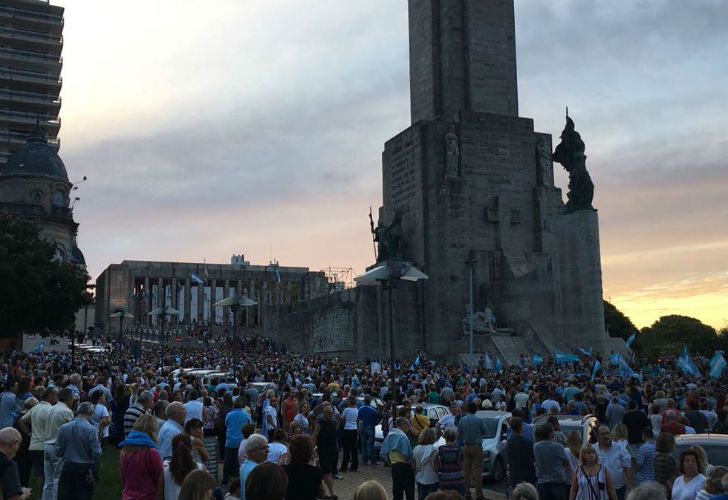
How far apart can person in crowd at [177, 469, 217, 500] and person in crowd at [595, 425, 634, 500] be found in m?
5.85

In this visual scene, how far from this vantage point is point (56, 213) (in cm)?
6581

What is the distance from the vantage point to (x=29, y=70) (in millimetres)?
87062

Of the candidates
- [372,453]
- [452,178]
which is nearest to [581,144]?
[452,178]

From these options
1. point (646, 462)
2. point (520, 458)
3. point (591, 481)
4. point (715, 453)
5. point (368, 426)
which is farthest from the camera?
point (368, 426)

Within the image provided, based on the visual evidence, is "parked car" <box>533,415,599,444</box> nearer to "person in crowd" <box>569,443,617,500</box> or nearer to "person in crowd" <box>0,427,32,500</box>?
"person in crowd" <box>569,443,617,500</box>

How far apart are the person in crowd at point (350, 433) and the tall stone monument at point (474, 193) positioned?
24.0 meters

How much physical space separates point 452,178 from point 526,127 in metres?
6.07

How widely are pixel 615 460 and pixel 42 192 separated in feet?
209

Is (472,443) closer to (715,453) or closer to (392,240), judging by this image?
(715,453)

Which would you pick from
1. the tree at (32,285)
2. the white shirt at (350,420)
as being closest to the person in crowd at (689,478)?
the white shirt at (350,420)

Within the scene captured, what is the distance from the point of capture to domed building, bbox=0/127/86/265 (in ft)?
210

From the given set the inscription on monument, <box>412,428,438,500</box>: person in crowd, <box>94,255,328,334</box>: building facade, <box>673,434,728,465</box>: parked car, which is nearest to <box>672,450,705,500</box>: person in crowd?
<box>673,434,728,465</box>: parked car

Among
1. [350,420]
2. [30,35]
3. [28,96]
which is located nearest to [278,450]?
[350,420]

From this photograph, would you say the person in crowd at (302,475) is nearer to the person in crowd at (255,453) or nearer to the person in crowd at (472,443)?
the person in crowd at (255,453)
